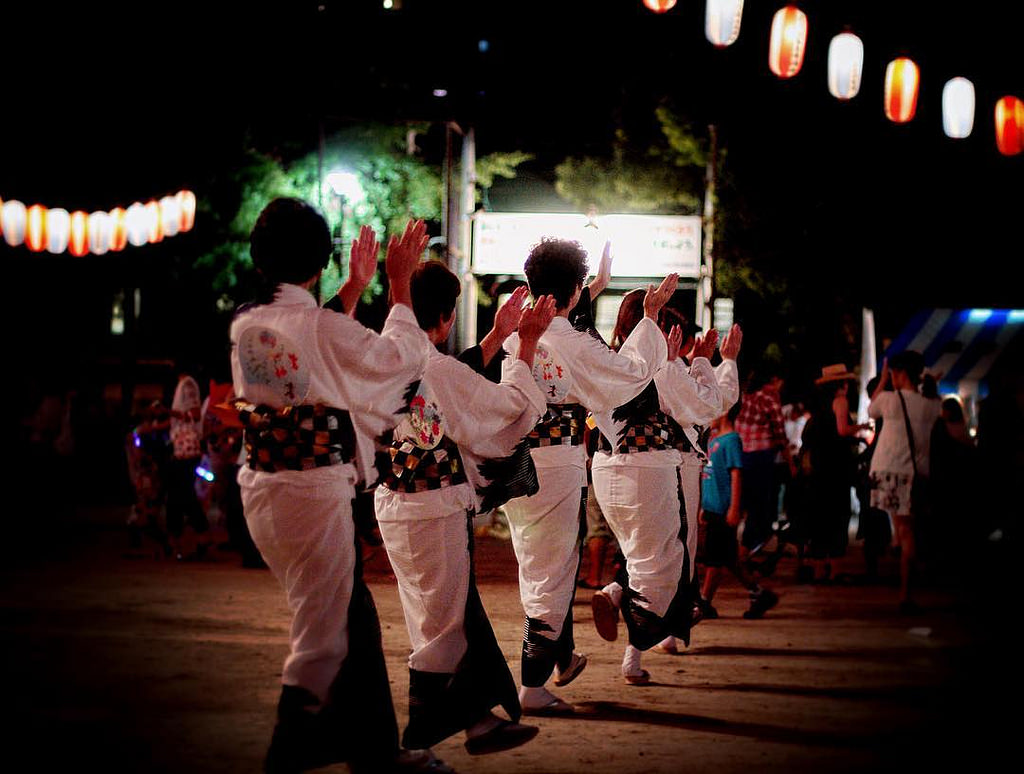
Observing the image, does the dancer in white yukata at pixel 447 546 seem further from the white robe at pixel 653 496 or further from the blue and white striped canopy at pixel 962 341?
the blue and white striped canopy at pixel 962 341

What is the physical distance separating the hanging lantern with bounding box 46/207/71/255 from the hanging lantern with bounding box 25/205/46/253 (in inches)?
2.8

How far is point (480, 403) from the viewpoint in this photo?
4645 millimetres

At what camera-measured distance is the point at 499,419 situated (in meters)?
4.71

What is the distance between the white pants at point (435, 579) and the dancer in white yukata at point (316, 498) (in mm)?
496

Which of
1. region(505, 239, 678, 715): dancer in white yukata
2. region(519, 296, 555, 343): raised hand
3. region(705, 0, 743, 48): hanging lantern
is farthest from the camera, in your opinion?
region(705, 0, 743, 48): hanging lantern

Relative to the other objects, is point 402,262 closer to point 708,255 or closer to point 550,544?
point 550,544

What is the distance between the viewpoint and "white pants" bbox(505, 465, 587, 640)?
5.70 metres

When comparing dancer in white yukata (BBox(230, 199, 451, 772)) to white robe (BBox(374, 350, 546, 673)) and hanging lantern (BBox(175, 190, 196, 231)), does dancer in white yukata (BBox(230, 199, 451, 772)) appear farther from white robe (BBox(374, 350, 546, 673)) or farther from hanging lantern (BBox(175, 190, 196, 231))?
hanging lantern (BBox(175, 190, 196, 231))

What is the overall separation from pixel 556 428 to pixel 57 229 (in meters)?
15.3

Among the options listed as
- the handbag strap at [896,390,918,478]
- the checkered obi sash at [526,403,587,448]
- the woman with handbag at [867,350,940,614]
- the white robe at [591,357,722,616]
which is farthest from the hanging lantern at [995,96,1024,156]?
the checkered obi sash at [526,403,587,448]

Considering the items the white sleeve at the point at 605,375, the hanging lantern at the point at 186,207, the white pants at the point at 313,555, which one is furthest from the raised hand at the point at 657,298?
the hanging lantern at the point at 186,207

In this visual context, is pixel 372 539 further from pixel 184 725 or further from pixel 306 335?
pixel 306 335

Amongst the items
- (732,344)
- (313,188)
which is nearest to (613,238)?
(313,188)

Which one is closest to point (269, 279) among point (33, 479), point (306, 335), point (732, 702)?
point (306, 335)
